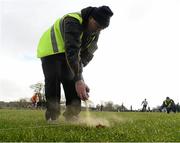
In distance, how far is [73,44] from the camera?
19.7 feet

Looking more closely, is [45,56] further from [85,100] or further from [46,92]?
[85,100]

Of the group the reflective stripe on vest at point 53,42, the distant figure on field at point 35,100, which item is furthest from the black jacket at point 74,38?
the distant figure on field at point 35,100

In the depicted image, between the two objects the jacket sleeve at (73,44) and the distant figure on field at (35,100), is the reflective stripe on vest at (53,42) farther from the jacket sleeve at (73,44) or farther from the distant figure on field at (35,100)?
the distant figure on field at (35,100)

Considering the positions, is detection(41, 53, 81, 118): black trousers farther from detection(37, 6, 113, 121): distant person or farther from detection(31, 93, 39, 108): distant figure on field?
detection(31, 93, 39, 108): distant figure on field

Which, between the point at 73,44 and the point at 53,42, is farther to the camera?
the point at 53,42

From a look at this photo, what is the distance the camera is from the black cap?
5.93 m

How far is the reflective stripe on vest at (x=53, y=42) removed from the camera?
663 cm

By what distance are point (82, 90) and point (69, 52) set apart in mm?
688

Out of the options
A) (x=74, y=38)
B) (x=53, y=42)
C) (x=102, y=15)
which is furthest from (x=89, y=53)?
(x=102, y=15)

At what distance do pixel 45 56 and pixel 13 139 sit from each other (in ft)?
9.60

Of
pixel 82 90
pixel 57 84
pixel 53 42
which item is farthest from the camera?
pixel 57 84

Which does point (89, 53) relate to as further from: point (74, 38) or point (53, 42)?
point (74, 38)

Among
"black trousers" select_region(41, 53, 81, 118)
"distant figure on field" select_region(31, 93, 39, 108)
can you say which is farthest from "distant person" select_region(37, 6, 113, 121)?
"distant figure on field" select_region(31, 93, 39, 108)

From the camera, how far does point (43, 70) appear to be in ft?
22.8
